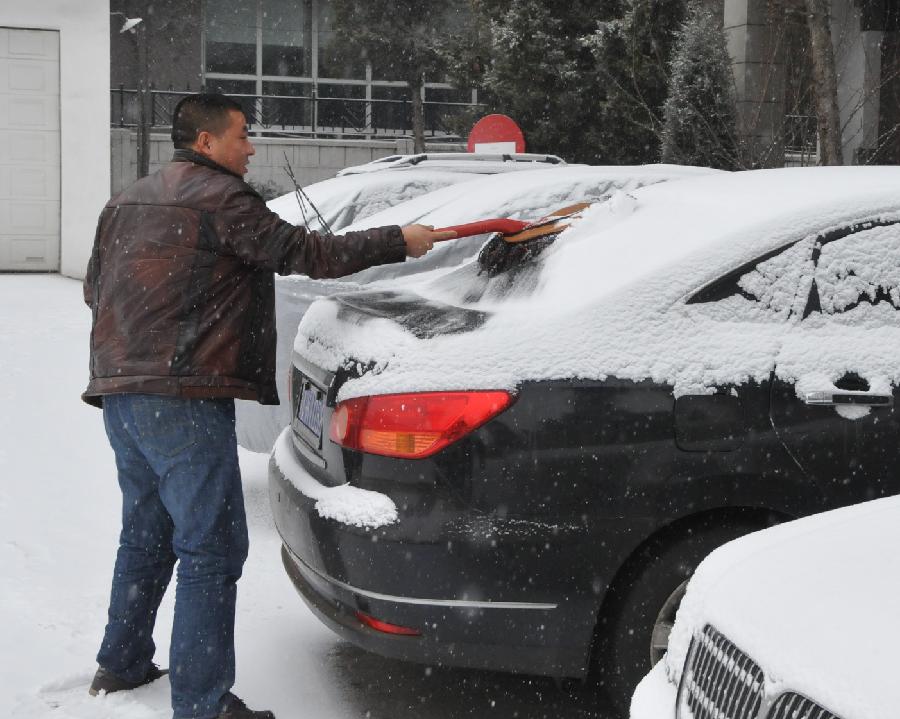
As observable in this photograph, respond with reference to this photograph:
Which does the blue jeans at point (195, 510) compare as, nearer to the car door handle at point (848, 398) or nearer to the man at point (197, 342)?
the man at point (197, 342)

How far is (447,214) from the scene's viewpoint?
6484mm

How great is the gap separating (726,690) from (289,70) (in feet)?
98.2

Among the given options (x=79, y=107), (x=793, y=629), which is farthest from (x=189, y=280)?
(x=79, y=107)

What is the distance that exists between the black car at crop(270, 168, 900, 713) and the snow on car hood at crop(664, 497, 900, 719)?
668mm

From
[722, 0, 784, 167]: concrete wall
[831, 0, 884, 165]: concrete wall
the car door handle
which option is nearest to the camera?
the car door handle

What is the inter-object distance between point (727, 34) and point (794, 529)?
589 inches

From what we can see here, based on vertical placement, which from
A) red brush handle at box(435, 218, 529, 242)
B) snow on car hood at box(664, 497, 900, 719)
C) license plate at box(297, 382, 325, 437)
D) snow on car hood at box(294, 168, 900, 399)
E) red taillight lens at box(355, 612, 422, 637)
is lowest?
red taillight lens at box(355, 612, 422, 637)

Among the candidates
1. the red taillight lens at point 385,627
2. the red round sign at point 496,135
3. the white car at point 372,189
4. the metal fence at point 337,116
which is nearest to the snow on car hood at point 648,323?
the red taillight lens at point 385,627

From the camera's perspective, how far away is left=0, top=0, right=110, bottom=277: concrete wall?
625 inches

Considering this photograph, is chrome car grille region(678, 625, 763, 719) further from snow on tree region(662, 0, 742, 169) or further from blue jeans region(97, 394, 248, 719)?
snow on tree region(662, 0, 742, 169)

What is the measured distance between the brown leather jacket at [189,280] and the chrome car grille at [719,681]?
162 cm

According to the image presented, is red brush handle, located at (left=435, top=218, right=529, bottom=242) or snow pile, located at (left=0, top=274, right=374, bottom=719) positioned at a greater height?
red brush handle, located at (left=435, top=218, right=529, bottom=242)

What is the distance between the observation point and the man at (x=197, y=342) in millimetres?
3484

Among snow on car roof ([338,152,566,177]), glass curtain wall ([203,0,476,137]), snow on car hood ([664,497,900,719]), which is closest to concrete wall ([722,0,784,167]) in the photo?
snow on car roof ([338,152,566,177])
